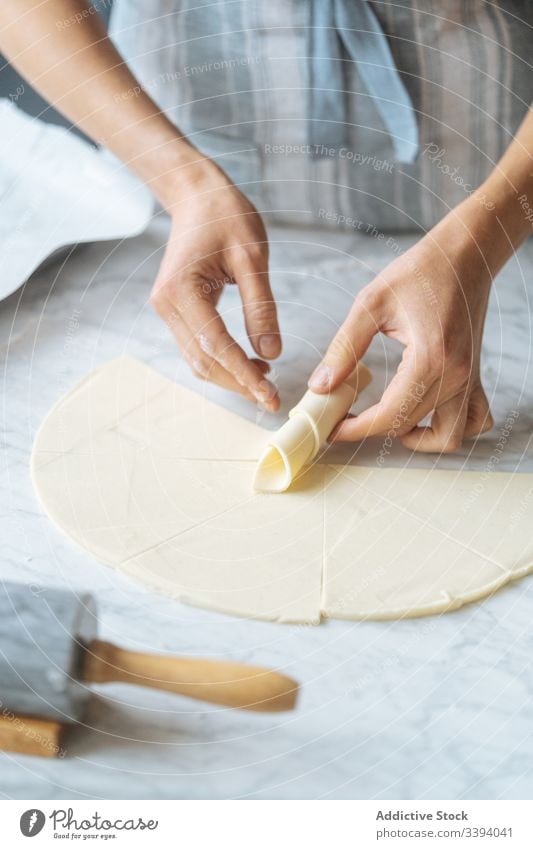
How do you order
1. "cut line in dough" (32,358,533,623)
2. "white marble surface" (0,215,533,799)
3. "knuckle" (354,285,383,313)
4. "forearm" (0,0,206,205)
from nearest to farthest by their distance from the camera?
"white marble surface" (0,215,533,799) → "cut line in dough" (32,358,533,623) → "knuckle" (354,285,383,313) → "forearm" (0,0,206,205)

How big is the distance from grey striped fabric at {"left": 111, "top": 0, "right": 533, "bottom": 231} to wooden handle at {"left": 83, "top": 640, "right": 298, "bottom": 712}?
659 millimetres

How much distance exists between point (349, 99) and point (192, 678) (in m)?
0.69

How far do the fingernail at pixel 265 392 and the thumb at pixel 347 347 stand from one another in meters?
0.05

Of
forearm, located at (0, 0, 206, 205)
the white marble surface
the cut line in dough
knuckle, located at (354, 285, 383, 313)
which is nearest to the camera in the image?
the white marble surface

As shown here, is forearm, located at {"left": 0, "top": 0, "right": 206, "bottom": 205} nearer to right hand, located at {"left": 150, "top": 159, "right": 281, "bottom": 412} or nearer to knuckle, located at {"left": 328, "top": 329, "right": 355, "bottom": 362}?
right hand, located at {"left": 150, "top": 159, "right": 281, "bottom": 412}

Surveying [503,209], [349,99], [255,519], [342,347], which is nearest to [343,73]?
[349,99]

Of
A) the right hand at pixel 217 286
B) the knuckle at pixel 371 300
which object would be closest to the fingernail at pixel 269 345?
the right hand at pixel 217 286

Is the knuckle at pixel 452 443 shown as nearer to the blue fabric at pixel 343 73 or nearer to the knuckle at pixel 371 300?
the knuckle at pixel 371 300

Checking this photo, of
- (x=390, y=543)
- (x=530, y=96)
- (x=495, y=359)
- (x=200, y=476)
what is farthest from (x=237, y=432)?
(x=530, y=96)

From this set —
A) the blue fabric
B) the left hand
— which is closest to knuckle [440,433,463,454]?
the left hand

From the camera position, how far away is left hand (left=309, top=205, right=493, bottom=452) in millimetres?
803

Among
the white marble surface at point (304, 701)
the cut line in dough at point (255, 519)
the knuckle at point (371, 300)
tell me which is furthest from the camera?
the knuckle at point (371, 300)

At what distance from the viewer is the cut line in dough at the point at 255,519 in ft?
2.33
